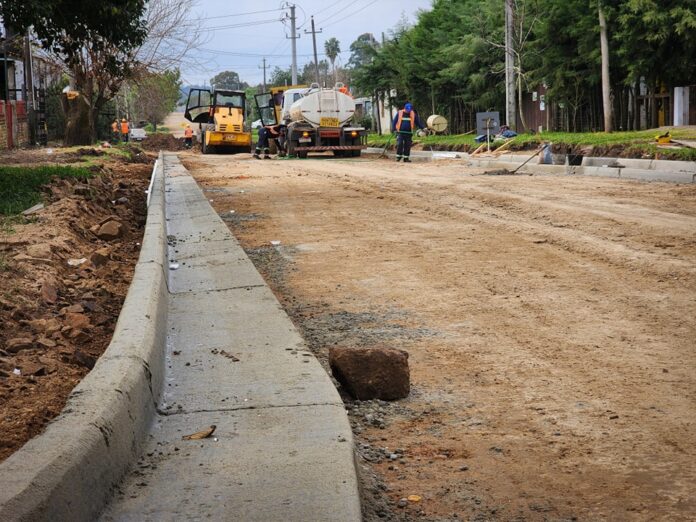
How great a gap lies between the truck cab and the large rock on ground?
127 feet

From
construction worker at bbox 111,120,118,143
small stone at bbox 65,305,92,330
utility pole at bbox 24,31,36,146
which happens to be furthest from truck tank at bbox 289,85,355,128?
construction worker at bbox 111,120,118,143

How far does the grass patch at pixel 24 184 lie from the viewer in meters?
11.9

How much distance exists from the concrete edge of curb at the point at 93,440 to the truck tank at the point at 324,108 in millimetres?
30448

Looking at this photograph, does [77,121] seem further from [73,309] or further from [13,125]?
[73,309]

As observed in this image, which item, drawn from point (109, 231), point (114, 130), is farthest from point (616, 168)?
point (114, 130)

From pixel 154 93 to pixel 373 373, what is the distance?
233ft

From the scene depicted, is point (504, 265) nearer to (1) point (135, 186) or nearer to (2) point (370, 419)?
(2) point (370, 419)

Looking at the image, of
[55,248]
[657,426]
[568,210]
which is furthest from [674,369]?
[568,210]

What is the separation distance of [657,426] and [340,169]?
849 inches

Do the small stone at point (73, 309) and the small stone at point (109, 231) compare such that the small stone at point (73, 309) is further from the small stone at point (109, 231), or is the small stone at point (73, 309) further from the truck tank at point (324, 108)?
the truck tank at point (324, 108)

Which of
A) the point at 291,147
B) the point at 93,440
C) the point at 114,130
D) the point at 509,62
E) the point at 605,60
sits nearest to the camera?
the point at 93,440

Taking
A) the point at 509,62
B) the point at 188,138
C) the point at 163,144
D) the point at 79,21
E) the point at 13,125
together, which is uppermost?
the point at 509,62

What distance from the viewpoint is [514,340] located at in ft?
19.5

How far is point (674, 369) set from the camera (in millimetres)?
5168
